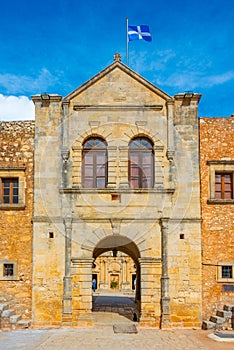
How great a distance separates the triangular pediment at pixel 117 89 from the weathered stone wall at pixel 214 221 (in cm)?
212

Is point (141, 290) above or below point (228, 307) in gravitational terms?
above

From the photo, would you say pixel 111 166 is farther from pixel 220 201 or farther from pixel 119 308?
pixel 119 308

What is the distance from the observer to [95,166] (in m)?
16.5

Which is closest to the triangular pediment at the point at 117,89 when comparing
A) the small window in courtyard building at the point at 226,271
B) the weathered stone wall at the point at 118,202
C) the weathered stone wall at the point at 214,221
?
the weathered stone wall at the point at 118,202

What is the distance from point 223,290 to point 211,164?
4411 millimetres

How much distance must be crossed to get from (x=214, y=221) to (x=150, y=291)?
3.32 metres

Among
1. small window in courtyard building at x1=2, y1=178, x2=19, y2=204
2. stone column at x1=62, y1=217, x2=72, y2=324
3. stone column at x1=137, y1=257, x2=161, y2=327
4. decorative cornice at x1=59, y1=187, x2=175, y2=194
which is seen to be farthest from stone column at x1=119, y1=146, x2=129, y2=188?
small window in courtyard building at x1=2, y1=178, x2=19, y2=204

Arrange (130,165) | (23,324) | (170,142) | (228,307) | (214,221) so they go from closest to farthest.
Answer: (23,324) < (228,307) < (214,221) < (170,142) < (130,165)

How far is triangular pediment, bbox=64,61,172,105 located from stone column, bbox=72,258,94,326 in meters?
5.78

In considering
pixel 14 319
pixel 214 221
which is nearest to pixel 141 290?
pixel 214 221

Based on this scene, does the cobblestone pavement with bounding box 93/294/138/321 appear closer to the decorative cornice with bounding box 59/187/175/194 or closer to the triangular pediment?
the decorative cornice with bounding box 59/187/175/194

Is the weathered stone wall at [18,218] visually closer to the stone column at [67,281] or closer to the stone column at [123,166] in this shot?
the stone column at [67,281]

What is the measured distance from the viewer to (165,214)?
16062mm

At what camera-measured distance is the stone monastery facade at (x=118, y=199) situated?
15773 millimetres
